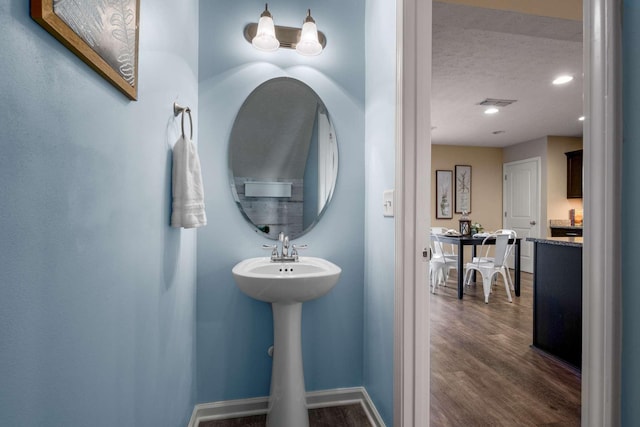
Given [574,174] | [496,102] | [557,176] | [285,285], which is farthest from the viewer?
[557,176]

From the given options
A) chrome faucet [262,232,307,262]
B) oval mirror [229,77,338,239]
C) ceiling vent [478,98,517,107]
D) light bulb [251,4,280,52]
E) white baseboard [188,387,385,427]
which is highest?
ceiling vent [478,98,517,107]

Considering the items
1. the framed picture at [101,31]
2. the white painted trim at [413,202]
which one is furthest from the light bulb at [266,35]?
the framed picture at [101,31]

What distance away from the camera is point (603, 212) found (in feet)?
1.85

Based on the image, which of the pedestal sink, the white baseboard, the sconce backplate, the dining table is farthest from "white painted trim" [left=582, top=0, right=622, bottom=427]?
the dining table

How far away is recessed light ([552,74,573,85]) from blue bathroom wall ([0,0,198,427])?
3.58m

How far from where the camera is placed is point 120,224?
2.85 feet

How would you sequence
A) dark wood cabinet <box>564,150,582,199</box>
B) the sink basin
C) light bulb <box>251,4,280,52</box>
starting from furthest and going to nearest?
1. dark wood cabinet <box>564,150,582,199</box>
2. light bulb <box>251,4,280,52</box>
3. the sink basin

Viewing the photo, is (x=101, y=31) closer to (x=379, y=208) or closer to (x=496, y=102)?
(x=379, y=208)

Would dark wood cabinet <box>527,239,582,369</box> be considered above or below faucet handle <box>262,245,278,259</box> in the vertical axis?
below

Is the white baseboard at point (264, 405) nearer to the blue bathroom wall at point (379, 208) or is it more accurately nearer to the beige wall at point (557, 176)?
the blue bathroom wall at point (379, 208)

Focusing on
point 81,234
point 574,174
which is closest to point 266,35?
point 81,234

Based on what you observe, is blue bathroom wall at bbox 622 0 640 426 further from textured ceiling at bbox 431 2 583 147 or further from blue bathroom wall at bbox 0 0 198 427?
textured ceiling at bbox 431 2 583 147

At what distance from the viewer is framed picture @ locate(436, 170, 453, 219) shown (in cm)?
636

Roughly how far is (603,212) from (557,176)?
20.5ft
